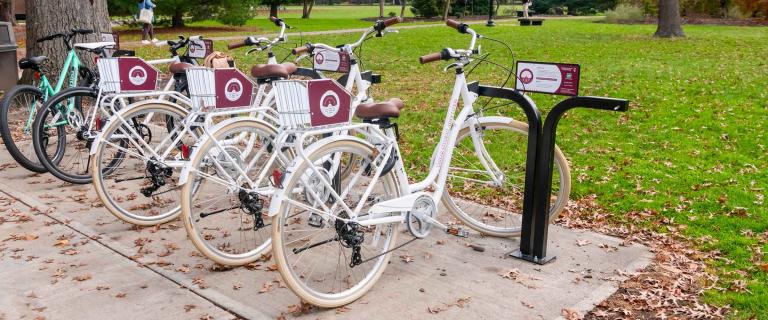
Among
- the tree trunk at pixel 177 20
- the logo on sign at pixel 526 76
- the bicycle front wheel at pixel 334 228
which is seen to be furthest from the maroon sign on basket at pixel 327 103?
the tree trunk at pixel 177 20

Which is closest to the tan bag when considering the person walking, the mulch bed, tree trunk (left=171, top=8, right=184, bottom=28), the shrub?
the person walking

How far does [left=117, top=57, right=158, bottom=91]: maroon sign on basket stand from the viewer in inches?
196

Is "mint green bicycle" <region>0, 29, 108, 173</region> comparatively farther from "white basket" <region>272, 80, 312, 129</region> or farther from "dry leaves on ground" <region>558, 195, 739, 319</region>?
"dry leaves on ground" <region>558, 195, 739, 319</region>

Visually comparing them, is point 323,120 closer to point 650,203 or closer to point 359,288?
point 359,288

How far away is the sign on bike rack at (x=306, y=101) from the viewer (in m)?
3.49

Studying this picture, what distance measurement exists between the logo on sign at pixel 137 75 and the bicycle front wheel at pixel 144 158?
0.25 metres

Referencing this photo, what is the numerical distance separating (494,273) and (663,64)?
10651 mm

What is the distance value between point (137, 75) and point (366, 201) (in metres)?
2.28

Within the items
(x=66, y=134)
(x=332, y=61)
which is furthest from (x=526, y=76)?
(x=66, y=134)

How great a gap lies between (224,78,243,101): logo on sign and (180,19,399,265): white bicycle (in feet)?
0.63

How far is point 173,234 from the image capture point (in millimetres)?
4676

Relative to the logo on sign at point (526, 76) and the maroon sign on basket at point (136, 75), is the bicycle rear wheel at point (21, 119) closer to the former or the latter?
the maroon sign on basket at point (136, 75)

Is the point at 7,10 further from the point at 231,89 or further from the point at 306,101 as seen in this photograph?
the point at 306,101

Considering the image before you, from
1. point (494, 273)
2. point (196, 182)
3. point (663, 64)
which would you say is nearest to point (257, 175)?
point (196, 182)
